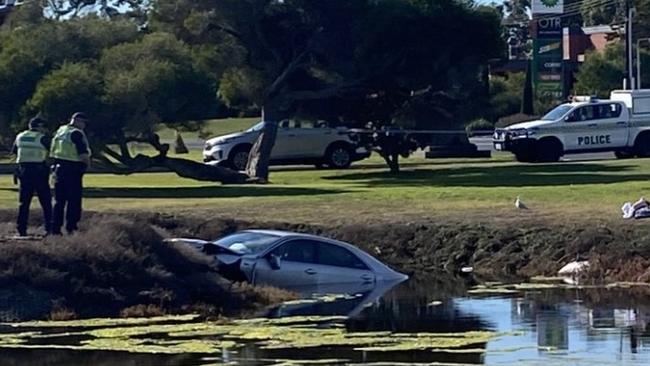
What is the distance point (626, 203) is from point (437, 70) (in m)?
13.6

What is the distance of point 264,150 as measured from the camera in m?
45.2

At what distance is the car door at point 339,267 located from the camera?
85.5 ft

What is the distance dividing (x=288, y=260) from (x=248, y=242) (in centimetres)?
69

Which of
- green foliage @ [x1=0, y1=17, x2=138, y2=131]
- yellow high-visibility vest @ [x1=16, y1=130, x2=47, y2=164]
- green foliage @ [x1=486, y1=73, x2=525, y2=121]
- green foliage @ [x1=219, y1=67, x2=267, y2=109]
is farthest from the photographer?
green foliage @ [x1=486, y1=73, x2=525, y2=121]

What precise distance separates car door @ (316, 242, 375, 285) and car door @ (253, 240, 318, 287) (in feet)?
0.46

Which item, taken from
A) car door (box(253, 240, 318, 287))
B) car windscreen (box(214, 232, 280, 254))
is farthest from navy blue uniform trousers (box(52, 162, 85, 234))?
car door (box(253, 240, 318, 287))

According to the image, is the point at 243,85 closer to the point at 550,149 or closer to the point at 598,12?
the point at 550,149

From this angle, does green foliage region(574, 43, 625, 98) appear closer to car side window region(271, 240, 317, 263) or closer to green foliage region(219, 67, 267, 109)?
green foliage region(219, 67, 267, 109)

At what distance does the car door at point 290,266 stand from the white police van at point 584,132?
72.6 feet

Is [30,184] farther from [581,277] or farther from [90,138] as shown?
[90,138]

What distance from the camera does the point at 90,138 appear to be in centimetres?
4031

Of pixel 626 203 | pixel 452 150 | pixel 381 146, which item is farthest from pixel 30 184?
pixel 452 150

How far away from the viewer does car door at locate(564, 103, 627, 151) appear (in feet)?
156

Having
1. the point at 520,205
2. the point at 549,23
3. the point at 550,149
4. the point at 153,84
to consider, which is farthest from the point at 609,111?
the point at 549,23
